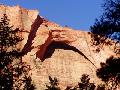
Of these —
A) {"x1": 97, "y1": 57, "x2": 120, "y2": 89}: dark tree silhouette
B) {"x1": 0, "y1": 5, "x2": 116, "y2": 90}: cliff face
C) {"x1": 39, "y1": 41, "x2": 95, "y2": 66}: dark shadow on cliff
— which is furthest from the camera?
{"x1": 39, "y1": 41, "x2": 95, "y2": 66}: dark shadow on cliff

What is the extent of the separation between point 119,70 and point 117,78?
20.9 inches

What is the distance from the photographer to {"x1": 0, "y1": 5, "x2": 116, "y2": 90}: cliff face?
79812 millimetres

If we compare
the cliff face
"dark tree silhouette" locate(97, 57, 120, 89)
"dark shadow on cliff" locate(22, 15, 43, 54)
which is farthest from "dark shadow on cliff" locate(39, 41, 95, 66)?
"dark tree silhouette" locate(97, 57, 120, 89)

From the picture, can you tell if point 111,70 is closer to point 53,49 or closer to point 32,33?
point 53,49

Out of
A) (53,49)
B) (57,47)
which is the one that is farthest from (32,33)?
(57,47)

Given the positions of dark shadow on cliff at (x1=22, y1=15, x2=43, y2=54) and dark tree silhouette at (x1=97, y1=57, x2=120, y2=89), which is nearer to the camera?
dark tree silhouette at (x1=97, y1=57, x2=120, y2=89)

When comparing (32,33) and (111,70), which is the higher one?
(32,33)

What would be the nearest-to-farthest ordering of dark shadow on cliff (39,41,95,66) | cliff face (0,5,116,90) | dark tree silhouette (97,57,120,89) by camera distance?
dark tree silhouette (97,57,120,89) < cliff face (0,5,116,90) < dark shadow on cliff (39,41,95,66)

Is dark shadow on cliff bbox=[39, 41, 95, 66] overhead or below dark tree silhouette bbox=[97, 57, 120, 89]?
overhead

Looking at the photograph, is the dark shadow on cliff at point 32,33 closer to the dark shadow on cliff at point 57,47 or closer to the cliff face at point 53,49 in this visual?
the cliff face at point 53,49

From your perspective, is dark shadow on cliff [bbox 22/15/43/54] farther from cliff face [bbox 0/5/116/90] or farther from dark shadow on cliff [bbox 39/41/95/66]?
dark shadow on cliff [bbox 39/41/95/66]

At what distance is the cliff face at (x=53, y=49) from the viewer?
7981 centimetres

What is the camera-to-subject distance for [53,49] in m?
84.2

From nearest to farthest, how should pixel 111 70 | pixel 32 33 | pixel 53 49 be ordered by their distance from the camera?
pixel 111 70 → pixel 53 49 → pixel 32 33
